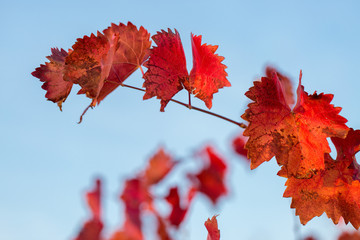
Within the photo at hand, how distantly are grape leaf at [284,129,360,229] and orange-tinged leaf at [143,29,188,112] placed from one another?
359 mm

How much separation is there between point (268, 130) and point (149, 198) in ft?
9.78

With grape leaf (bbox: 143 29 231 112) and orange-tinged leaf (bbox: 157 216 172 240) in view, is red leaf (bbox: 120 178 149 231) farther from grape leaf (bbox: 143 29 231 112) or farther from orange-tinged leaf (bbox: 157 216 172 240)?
grape leaf (bbox: 143 29 231 112)

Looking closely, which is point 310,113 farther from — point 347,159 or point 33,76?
point 33,76

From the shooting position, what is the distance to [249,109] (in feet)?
2.50

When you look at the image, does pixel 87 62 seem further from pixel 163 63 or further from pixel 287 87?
pixel 287 87

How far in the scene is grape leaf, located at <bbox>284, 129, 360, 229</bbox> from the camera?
2.65 feet

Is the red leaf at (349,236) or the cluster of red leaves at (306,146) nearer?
the cluster of red leaves at (306,146)

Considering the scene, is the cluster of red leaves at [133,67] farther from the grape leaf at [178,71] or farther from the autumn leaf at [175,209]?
the autumn leaf at [175,209]

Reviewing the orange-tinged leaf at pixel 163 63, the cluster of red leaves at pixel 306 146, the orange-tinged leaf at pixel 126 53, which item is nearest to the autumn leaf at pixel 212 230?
the cluster of red leaves at pixel 306 146

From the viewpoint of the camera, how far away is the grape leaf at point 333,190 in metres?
0.81

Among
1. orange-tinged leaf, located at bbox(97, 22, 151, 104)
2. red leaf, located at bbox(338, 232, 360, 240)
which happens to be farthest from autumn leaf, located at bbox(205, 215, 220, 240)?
red leaf, located at bbox(338, 232, 360, 240)

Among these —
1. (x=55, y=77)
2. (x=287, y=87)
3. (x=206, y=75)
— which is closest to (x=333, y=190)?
(x=287, y=87)

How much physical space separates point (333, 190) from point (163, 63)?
50 cm

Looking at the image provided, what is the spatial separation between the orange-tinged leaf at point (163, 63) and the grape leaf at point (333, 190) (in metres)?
0.36
